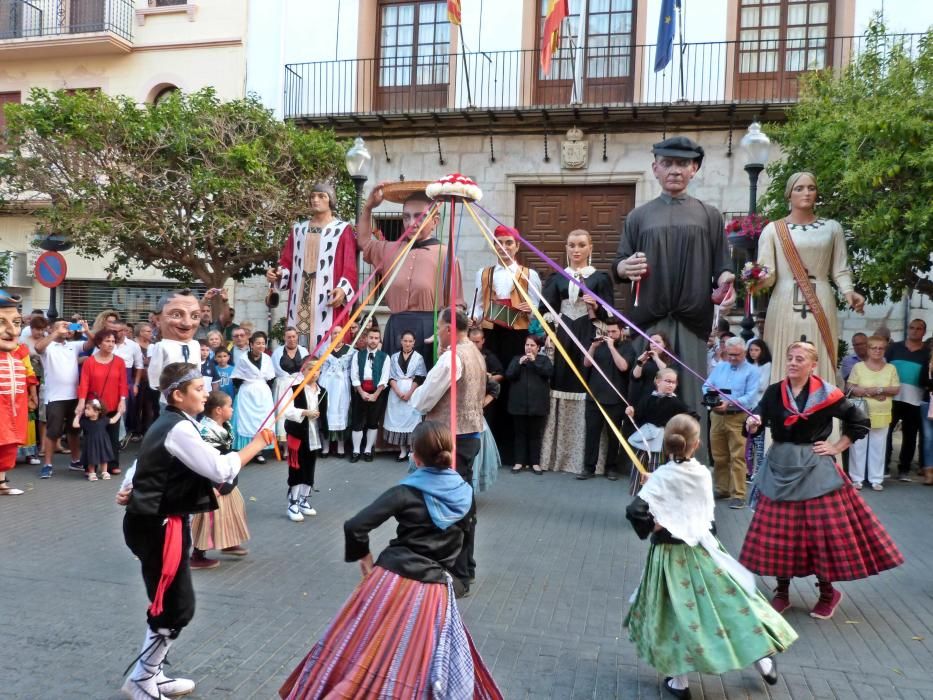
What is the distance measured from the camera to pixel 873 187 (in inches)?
331

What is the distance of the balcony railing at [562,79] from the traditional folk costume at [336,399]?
716 centimetres

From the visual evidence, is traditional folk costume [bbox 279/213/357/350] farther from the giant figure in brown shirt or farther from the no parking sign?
the no parking sign

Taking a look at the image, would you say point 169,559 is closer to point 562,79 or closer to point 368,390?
point 368,390

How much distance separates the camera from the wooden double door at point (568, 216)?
15461 mm

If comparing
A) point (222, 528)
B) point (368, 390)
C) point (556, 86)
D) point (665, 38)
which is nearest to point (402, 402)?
point (368, 390)

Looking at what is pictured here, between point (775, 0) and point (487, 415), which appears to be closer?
point (487, 415)

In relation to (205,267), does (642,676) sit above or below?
below

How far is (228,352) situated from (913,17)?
41.9 ft

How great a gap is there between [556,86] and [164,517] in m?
14.1

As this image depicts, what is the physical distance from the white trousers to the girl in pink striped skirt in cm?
690

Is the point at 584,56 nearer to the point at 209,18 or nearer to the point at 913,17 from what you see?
the point at 913,17

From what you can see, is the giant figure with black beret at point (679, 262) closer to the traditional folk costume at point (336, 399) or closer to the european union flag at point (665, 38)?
the traditional folk costume at point (336, 399)

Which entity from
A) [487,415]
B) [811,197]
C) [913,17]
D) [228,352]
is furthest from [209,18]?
[811,197]

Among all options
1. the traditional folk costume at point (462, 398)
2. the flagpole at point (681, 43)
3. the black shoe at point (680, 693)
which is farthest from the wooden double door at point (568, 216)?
the black shoe at point (680, 693)
